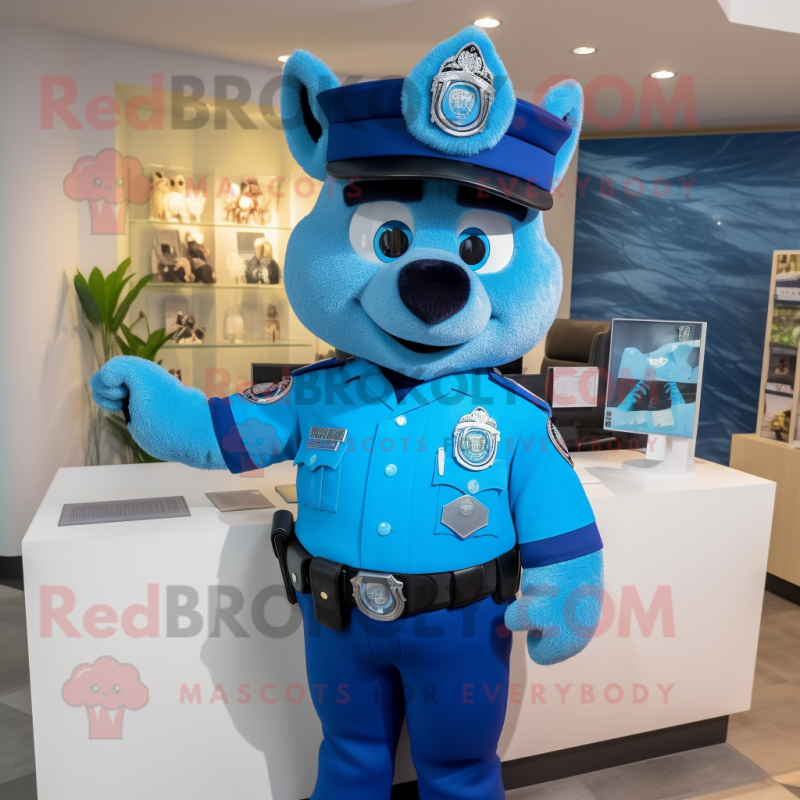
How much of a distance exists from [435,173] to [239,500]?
87cm

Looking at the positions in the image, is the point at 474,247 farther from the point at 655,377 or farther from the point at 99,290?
the point at 99,290

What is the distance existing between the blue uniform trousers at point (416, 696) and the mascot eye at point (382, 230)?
62cm

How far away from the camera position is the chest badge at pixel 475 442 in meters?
1.35

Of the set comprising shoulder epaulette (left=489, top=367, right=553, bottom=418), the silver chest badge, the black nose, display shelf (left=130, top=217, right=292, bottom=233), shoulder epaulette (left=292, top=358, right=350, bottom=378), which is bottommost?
shoulder epaulette (left=489, top=367, right=553, bottom=418)

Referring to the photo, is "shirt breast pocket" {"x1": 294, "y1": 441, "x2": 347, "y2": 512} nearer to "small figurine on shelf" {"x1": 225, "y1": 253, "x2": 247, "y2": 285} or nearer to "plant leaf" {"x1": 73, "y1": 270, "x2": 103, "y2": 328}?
"plant leaf" {"x1": 73, "y1": 270, "x2": 103, "y2": 328}

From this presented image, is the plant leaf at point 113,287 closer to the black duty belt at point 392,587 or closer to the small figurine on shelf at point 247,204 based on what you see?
the small figurine on shelf at point 247,204

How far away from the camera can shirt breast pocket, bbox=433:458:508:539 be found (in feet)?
4.41

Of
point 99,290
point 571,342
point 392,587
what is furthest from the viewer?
point 571,342

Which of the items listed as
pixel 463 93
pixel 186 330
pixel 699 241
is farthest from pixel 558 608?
pixel 699 241

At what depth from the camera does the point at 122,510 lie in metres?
1.65

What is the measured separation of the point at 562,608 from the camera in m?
1.37

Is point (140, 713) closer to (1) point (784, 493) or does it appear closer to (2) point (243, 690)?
(2) point (243, 690)

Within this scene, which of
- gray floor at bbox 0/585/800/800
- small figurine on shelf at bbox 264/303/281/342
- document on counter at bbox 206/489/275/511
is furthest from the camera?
small figurine on shelf at bbox 264/303/281/342

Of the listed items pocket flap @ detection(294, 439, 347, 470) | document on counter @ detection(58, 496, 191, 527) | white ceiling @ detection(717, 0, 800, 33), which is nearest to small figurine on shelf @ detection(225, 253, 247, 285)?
white ceiling @ detection(717, 0, 800, 33)
